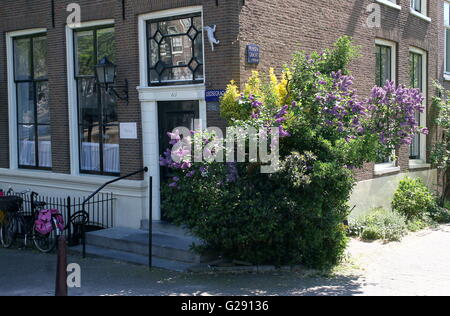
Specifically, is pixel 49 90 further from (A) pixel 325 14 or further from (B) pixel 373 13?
(B) pixel 373 13

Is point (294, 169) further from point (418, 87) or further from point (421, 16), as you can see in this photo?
point (421, 16)

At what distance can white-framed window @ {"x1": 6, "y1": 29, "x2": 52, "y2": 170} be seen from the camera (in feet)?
43.1

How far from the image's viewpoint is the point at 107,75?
11.1 meters

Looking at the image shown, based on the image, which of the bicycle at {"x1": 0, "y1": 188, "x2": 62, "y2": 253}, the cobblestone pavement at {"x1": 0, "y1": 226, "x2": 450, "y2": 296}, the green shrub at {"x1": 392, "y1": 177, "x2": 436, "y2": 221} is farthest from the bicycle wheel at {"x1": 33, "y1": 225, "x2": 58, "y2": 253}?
the green shrub at {"x1": 392, "y1": 177, "x2": 436, "y2": 221}

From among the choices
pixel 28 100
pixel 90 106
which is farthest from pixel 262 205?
pixel 28 100

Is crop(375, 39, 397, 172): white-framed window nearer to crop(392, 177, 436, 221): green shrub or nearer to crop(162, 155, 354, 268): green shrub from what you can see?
crop(392, 177, 436, 221): green shrub

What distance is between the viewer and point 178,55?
10797 millimetres

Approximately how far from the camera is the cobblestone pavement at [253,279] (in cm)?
793

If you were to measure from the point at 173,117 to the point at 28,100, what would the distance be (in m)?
4.55

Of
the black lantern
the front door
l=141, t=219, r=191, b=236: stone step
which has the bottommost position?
l=141, t=219, r=191, b=236: stone step

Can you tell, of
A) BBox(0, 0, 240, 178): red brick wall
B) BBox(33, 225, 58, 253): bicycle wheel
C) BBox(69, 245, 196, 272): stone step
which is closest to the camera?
BBox(69, 245, 196, 272): stone step

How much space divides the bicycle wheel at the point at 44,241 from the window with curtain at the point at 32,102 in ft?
8.42

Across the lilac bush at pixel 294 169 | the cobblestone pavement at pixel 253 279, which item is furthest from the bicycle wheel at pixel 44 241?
the lilac bush at pixel 294 169
